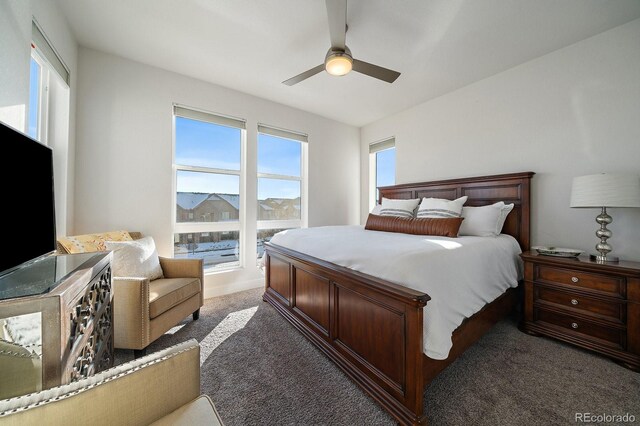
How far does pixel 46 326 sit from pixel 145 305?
1.17m

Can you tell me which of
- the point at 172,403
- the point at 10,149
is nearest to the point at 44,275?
the point at 10,149

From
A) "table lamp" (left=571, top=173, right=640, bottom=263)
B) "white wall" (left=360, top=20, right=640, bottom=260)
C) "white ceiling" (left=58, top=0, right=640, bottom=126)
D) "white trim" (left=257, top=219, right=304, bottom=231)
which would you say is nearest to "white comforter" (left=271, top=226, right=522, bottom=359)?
"table lamp" (left=571, top=173, right=640, bottom=263)

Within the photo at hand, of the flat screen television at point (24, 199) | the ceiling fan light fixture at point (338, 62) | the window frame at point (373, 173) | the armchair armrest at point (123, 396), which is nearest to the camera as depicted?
the armchair armrest at point (123, 396)

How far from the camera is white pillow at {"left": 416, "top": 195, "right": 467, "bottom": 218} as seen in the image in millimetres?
2696

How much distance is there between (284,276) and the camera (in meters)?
2.56

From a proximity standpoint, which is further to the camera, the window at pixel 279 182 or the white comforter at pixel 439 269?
the window at pixel 279 182

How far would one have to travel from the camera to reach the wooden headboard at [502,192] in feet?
8.62

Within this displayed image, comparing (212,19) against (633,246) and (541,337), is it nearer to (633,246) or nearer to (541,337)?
(541,337)

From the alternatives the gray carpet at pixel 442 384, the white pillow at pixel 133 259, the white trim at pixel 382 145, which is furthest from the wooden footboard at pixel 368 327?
the white trim at pixel 382 145

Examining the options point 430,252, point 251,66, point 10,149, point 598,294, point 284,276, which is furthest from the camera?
point 251,66

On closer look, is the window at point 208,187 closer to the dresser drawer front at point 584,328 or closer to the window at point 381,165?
the window at point 381,165

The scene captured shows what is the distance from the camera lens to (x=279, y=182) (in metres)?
3.95

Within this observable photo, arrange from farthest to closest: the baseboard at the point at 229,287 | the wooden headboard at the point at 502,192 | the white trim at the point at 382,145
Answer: the white trim at the point at 382,145 < the baseboard at the point at 229,287 < the wooden headboard at the point at 502,192

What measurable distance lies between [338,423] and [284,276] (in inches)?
56.0
